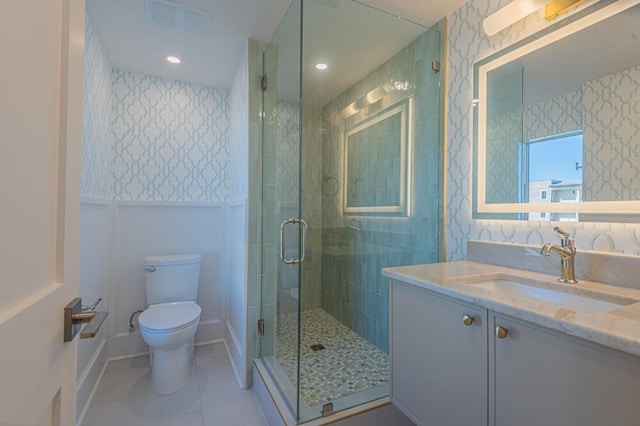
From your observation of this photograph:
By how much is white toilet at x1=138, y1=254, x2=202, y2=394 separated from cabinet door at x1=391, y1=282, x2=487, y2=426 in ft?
4.89

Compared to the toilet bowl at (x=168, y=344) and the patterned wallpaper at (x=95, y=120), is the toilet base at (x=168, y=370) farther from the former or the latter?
the patterned wallpaper at (x=95, y=120)

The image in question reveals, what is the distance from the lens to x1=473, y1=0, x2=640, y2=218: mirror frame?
111 cm

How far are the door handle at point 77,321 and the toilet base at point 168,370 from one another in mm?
1605

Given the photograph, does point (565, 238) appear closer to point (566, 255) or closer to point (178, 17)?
point (566, 255)

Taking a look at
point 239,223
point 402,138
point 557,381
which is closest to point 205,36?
point 239,223

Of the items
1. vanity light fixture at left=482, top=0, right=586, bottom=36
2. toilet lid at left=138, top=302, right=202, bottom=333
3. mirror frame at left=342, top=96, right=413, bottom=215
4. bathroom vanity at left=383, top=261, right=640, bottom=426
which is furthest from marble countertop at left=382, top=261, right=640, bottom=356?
toilet lid at left=138, top=302, right=202, bottom=333

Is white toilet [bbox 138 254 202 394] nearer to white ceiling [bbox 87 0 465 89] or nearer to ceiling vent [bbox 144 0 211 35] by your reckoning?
white ceiling [bbox 87 0 465 89]

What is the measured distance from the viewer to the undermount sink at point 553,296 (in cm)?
101

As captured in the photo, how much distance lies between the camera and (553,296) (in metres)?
1.14

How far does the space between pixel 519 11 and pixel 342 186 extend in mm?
1448

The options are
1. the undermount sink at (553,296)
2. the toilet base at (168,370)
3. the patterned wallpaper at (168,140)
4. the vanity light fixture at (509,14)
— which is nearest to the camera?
the undermount sink at (553,296)

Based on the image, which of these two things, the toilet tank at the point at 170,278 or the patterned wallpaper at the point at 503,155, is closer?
the patterned wallpaper at the point at 503,155

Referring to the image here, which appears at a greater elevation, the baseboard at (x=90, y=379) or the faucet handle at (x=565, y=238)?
the faucet handle at (x=565, y=238)

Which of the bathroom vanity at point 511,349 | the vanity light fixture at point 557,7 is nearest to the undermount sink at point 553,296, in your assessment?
the bathroom vanity at point 511,349
